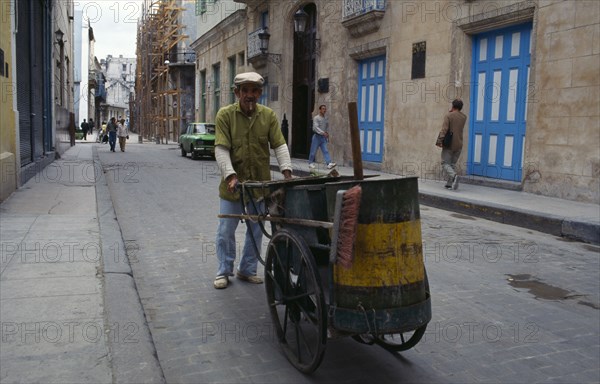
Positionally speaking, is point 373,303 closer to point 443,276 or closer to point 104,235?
point 443,276

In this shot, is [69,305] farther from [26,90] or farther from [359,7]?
[359,7]

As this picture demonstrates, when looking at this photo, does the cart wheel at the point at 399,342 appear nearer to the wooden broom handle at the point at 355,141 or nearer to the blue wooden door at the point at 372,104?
the wooden broom handle at the point at 355,141

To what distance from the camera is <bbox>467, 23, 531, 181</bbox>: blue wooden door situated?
1098cm

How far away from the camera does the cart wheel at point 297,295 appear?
2955mm

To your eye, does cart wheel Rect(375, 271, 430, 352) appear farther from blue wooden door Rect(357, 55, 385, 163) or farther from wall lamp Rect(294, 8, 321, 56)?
wall lamp Rect(294, 8, 321, 56)

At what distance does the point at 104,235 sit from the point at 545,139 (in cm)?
768

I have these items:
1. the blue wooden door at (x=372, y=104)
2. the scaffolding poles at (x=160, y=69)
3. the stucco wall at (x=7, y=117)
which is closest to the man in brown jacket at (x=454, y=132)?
the blue wooden door at (x=372, y=104)

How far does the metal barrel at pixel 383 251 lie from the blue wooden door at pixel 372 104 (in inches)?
507

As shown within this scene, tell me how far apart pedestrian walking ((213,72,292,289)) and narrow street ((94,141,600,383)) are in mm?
595

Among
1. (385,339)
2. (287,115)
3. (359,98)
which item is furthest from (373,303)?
(287,115)

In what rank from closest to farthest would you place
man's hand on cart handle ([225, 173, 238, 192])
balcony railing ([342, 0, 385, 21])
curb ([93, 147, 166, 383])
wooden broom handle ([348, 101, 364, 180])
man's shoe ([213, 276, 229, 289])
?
wooden broom handle ([348, 101, 364, 180])
curb ([93, 147, 166, 383])
man's hand on cart handle ([225, 173, 238, 192])
man's shoe ([213, 276, 229, 289])
balcony railing ([342, 0, 385, 21])

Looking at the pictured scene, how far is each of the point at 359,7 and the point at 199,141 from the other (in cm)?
898

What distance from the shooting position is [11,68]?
10008 mm

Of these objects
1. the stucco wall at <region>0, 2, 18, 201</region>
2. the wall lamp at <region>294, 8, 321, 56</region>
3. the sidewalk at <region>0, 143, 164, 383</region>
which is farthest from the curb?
the wall lamp at <region>294, 8, 321, 56</region>
